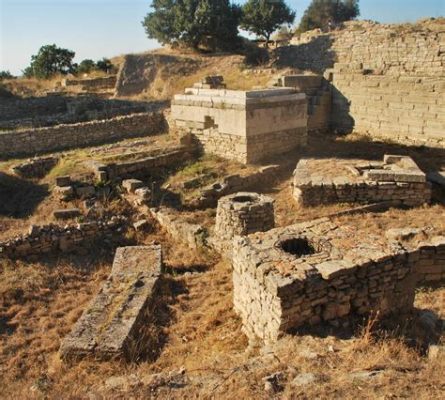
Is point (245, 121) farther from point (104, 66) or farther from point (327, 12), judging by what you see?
point (327, 12)

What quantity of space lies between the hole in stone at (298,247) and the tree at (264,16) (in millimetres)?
28795

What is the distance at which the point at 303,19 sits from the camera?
143ft

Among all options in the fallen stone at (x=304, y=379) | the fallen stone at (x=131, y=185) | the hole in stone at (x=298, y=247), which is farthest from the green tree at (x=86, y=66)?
the fallen stone at (x=304, y=379)

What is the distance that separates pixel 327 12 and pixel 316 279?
43.7 metres

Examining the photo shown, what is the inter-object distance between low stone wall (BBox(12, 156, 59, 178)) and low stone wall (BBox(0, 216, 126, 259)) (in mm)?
4037

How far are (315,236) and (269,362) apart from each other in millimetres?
1968

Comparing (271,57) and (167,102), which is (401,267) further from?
(271,57)

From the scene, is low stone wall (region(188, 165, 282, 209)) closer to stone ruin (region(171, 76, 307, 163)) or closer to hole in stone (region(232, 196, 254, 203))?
stone ruin (region(171, 76, 307, 163))

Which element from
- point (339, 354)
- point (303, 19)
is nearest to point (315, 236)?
point (339, 354)

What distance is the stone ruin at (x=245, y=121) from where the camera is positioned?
11945mm

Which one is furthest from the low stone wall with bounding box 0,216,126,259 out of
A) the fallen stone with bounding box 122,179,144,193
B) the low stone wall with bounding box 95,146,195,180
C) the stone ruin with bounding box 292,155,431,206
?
the stone ruin with bounding box 292,155,431,206

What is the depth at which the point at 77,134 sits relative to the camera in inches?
597

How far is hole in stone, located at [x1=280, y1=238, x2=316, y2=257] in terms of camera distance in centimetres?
575

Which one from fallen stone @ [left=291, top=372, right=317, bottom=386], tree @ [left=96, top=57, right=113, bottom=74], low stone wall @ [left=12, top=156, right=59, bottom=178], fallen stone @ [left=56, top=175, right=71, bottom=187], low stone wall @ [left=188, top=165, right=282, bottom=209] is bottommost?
fallen stone @ [left=291, top=372, right=317, bottom=386]
